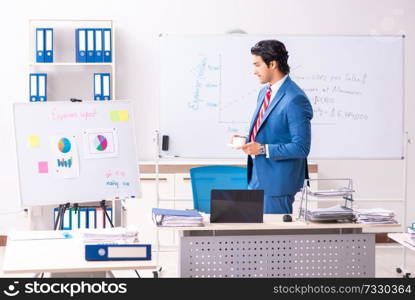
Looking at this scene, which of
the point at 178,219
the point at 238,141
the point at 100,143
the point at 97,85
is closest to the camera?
the point at 178,219

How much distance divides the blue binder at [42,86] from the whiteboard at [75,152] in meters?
Answer: 1.90

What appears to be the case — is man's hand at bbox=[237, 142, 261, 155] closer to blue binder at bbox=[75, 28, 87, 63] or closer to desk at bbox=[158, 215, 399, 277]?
desk at bbox=[158, 215, 399, 277]

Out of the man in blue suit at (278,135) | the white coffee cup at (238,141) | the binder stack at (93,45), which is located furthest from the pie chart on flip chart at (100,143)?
the binder stack at (93,45)

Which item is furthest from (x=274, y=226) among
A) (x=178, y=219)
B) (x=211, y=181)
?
(x=211, y=181)

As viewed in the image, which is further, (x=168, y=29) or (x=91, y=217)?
(x=168, y=29)

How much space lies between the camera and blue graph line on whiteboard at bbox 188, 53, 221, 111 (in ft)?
19.6

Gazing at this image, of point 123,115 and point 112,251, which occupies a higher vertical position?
point 123,115

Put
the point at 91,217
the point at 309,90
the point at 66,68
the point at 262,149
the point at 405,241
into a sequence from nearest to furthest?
the point at 405,241, the point at 262,149, the point at 91,217, the point at 309,90, the point at 66,68

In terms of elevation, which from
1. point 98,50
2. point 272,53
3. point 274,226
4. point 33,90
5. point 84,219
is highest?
point 98,50

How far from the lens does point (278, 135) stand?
382 cm

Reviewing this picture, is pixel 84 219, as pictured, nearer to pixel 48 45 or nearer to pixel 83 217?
pixel 83 217

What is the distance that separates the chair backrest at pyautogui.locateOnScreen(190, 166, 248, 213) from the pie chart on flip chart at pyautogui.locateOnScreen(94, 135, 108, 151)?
0.59m

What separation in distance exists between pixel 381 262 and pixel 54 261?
11.9 feet

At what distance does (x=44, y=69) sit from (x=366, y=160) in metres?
3.09
